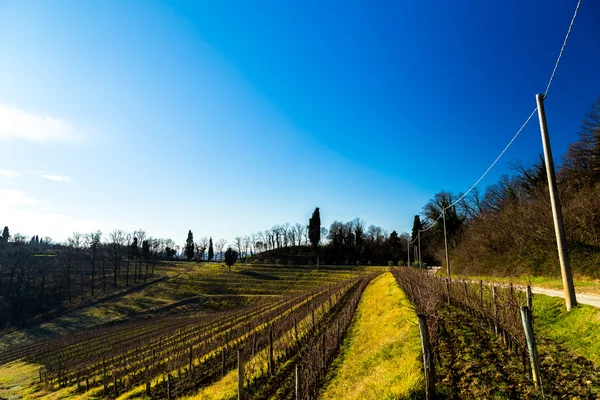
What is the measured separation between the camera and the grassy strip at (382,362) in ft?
24.9

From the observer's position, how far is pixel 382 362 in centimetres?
1006

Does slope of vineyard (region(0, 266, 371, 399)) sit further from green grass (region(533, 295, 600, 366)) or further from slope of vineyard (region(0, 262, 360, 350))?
green grass (region(533, 295, 600, 366))

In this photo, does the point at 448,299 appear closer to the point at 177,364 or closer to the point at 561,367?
the point at 561,367

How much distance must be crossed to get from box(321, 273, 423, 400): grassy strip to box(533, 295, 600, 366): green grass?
3.74 meters

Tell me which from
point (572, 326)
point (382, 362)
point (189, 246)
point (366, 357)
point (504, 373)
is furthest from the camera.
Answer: point (189, 246)

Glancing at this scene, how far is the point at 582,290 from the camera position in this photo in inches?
512

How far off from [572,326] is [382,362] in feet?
18.1

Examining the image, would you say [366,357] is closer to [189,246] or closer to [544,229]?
[544,229]

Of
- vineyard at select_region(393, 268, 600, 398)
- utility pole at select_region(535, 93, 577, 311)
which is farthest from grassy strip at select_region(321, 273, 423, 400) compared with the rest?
utility pole at select_region(535, 93, 577, 311)

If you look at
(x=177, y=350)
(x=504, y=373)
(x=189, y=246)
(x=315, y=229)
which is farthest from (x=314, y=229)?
(x=504, y=373)

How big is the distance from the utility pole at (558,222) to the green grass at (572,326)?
0.49 m

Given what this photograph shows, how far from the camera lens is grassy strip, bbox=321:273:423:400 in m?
7.59

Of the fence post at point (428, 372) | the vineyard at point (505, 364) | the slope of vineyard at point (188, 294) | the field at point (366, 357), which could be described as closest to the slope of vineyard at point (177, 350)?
the field at point (366, 357)

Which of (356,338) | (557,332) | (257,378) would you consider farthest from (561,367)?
(257,378)
